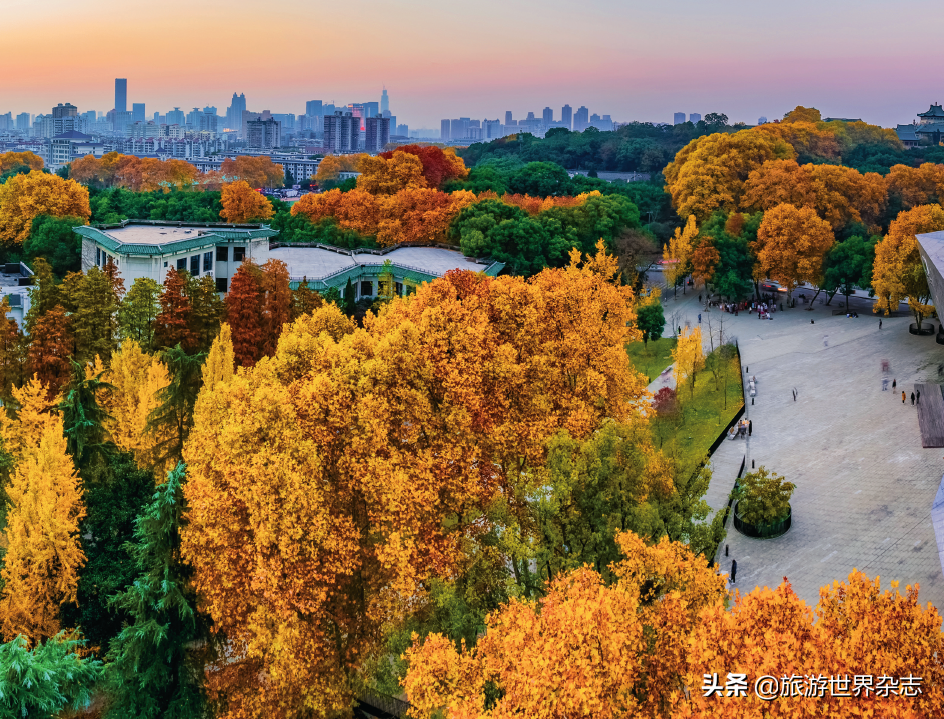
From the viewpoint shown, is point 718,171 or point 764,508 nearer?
point 764,508

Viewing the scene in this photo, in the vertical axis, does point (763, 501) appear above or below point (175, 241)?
below

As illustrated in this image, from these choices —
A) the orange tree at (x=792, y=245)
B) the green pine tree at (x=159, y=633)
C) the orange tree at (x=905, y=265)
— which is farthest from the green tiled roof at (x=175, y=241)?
the orange tree at (x=905, y=265)

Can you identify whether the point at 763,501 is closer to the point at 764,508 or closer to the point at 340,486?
the point at 764,508

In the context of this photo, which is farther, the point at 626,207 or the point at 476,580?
the point at 626,207

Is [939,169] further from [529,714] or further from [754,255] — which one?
[529,714]

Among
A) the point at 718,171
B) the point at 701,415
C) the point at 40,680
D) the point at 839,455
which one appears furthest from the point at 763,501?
the point at 718,171

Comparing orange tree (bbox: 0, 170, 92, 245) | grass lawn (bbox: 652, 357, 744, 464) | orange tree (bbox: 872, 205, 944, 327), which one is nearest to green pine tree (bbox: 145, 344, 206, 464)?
grass lawn (bbox: 652, 357, 744, 464)

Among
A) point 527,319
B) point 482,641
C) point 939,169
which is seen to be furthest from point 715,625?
point 939,169
